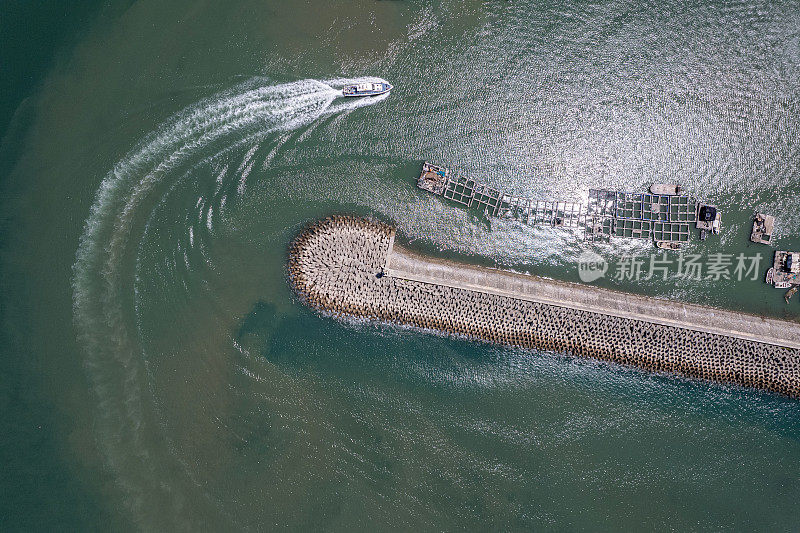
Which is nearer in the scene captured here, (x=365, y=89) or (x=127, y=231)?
(x=365, y=89)

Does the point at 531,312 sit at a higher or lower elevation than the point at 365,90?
lower

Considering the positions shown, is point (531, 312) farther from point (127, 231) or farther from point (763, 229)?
point (127, 231)

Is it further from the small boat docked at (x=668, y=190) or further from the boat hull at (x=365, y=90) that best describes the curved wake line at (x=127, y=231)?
the small boat docked at (x=668, y=190)

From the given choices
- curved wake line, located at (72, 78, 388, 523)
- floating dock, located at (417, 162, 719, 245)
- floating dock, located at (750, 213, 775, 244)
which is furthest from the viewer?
curved wake line, located at (72, 78, 388, 523)

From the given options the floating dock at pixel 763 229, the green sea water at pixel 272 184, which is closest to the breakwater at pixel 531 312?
the green sea water at pixel 272 184

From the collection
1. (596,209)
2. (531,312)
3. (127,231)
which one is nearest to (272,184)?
(127,231)

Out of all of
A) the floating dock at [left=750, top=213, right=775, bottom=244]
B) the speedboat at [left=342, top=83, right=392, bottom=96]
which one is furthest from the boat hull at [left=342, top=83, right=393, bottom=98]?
the floating dock at [left=750, top=213, right=775, bottom=244]

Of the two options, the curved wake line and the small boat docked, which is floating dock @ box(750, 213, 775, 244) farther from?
the curved wake line
